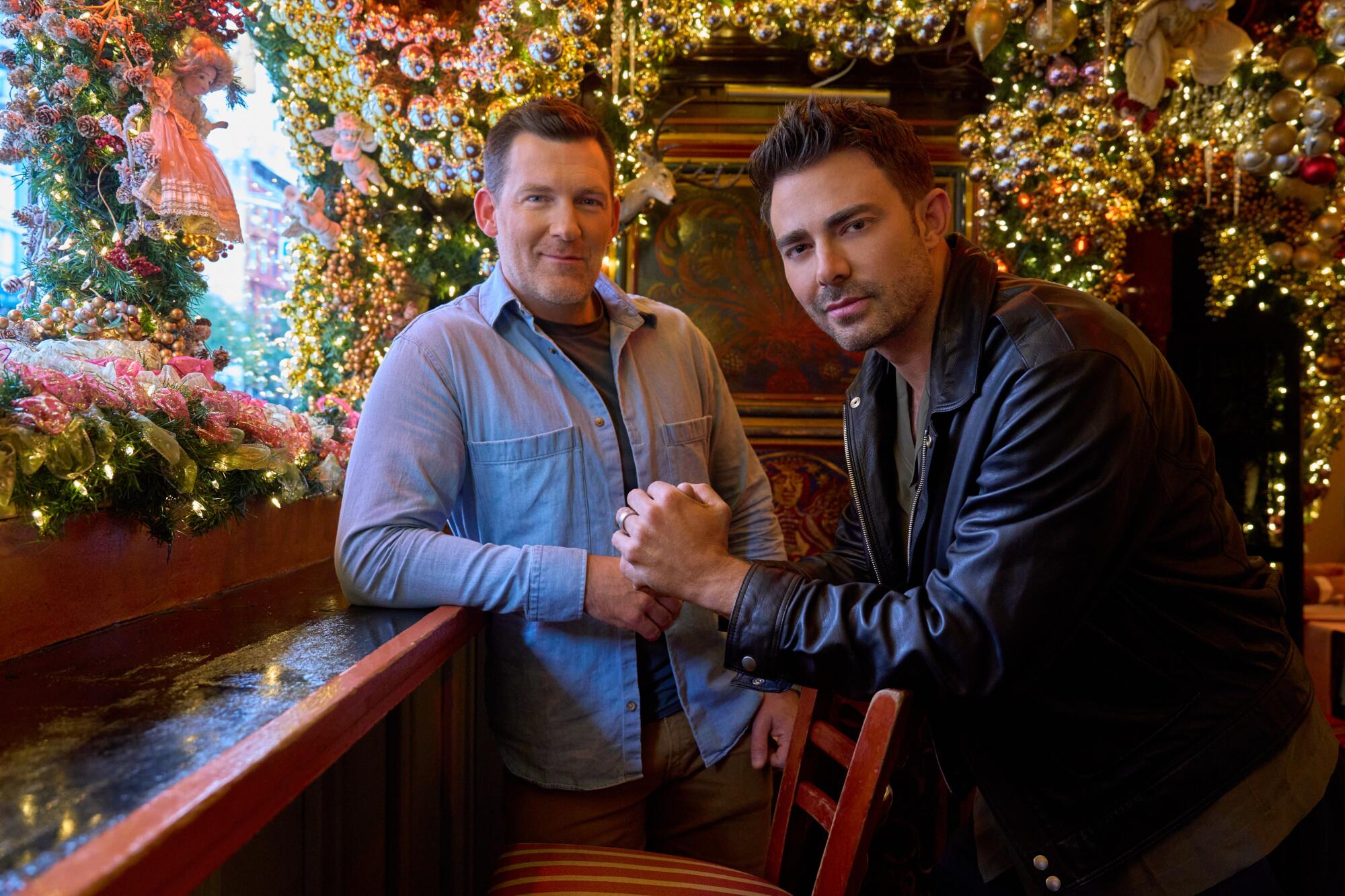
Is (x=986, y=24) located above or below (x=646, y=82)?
above

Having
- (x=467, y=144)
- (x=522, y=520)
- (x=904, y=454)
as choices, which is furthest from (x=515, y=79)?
(x=904, y=454)

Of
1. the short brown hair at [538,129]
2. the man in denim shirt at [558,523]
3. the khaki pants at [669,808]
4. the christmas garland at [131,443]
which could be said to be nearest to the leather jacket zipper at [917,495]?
the man in denim shirt at [558,523]

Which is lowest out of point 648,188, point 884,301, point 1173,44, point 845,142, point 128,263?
point 884,301

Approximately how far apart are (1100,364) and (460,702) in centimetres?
146

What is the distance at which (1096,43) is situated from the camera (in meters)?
3.00

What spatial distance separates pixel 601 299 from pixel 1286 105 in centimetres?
306

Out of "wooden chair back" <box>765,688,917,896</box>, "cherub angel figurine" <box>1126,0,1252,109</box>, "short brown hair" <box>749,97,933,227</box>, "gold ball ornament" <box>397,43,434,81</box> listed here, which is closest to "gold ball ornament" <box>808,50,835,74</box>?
"cherub angel figurine" <box>1126,0,1252,109</box>

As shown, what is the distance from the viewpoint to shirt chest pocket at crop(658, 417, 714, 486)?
1.67 m

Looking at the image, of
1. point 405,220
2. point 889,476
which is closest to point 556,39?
point 405,220

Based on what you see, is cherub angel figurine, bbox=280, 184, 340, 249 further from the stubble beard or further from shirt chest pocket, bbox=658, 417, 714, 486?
the stubble beard

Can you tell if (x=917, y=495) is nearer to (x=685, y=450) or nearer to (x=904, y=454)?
(x=904, y=454)

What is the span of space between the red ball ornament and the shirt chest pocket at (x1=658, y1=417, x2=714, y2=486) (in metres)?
3.61

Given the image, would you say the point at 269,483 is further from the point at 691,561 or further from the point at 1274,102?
the point at 1274,102

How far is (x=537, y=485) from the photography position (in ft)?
5.06
